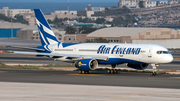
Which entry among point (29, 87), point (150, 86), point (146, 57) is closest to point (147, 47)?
point (146, 57)

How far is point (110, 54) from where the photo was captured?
153 ft

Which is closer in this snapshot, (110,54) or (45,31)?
(110,54)

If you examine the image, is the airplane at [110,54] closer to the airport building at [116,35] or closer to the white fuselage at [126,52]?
the white fuselage at [126,52]

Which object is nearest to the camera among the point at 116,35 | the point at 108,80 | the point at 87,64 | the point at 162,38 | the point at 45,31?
the point at 108,80

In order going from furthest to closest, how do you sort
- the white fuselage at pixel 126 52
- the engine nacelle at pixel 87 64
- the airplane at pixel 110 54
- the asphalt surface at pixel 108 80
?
the engine nacelle at pixel 87 64 → the airplane at pixel 110 54 → the white fuselage at pixel 126 52 → the asphalt surface at pixel 108 80

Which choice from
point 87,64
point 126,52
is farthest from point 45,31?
point 126,52

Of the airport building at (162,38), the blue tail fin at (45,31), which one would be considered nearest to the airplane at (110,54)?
the blue tail fin at (45,31)

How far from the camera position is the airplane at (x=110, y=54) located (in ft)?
145

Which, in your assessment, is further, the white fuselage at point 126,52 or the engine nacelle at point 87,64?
the engine nacelle at point 87,64

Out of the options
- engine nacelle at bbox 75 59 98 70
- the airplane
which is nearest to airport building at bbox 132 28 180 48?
the airplane

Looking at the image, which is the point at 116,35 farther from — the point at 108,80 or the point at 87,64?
the point at 108,80

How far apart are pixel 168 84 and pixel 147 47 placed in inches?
429

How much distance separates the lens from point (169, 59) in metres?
43.2

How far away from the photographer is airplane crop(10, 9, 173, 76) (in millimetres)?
44156
